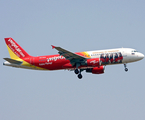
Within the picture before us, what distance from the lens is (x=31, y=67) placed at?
56844 mm

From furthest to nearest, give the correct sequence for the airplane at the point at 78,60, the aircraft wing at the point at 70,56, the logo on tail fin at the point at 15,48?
1. the logo on tail fin at the point at 15,48
2. the airplane at the point at 78,60
3. the aircraft wing at the point at 70,56

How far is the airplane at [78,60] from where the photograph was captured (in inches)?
2136

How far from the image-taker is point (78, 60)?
54.7 m

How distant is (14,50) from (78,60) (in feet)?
42.0

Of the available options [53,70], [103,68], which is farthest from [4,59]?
[103,68]

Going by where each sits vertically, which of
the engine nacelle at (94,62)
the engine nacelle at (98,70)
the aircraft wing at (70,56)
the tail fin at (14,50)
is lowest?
the engine nacelle at (98,70)

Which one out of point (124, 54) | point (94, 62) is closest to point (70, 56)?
point (94, 62)

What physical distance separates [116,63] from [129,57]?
2.53 metres

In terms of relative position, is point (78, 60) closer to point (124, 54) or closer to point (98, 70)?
point (98, 70)

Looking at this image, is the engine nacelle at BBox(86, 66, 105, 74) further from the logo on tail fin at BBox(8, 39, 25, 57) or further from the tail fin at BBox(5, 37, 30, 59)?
the logo on tail fin at BBox(8, 39, 25, 57)

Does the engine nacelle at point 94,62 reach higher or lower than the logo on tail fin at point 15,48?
lower

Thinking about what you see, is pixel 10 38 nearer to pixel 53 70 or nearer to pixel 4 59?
pixel 4 59

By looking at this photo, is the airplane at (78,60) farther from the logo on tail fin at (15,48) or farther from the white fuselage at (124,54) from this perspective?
the logo on tail fin at (15,48)

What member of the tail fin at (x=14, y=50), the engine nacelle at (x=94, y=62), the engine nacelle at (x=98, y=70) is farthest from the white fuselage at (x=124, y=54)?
the tail fin at (x=14, y=50)
